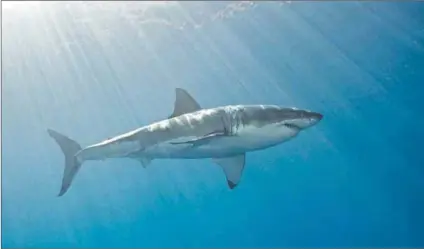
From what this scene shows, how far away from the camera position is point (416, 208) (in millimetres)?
62219

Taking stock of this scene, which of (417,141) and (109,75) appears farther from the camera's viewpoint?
(417,141)

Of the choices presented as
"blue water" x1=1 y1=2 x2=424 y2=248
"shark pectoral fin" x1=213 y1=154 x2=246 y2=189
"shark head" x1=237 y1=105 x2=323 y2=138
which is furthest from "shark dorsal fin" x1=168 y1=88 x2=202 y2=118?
"blue water" x1=1 y1=2 x2=424 y2=248

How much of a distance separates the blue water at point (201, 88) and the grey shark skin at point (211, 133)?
10.3m

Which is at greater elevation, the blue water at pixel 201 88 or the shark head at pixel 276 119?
the shark head at pixel 276 119

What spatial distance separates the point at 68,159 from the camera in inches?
283

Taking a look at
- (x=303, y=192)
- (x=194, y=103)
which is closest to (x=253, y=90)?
(x=194, y=103)

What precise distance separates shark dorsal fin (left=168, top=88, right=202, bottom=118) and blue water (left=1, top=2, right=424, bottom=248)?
10143mm

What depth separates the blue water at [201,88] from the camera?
1752cm

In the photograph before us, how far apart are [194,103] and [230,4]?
11516 millimetres

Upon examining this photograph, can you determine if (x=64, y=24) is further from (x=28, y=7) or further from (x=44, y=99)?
(x=44, y=99)

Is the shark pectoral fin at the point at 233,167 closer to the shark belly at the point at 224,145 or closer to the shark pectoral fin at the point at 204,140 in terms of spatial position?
the shark belly at the point at 224,145

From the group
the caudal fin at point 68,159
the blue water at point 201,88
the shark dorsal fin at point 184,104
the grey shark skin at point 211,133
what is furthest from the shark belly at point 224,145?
the blue water at point 201,88

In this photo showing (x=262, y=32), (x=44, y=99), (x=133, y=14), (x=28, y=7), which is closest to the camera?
(x=28, y=7)

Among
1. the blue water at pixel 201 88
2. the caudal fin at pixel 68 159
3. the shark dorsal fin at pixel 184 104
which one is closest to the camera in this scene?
the shark dorsal fin at pixel 184 104
